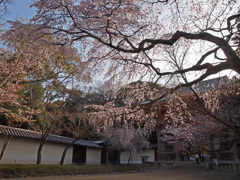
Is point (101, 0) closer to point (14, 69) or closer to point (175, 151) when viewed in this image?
point (14, 69)

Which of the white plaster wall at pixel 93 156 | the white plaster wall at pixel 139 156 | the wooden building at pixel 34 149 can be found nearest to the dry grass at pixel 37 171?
the wooden building at pixel 34 149

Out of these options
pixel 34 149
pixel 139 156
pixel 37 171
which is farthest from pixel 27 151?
pixel 139 156

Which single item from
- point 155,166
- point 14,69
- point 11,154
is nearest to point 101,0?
point 14,69

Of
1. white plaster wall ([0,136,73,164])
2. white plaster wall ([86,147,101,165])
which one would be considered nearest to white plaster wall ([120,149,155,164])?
white plaster wall ([86,147,101,165])

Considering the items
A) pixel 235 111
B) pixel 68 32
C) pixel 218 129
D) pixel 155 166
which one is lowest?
pixel 155 166

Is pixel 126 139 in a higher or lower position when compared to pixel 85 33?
lower

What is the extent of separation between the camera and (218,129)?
749cm

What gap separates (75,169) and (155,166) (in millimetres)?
8445

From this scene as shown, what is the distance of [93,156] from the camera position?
63.4 ft

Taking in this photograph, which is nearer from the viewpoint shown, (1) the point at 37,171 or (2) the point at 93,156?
(1) the point at 37,171

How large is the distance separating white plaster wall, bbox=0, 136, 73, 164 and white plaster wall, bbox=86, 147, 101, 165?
3.85 m

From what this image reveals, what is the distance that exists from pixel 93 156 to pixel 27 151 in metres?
7.91

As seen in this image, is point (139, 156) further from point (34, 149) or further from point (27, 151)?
point (27, 151)

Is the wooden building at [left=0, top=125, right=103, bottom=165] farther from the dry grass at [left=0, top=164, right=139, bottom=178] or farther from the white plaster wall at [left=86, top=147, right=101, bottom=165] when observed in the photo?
the dry grass at [left=0, top=164, right=139, bottom=178]
